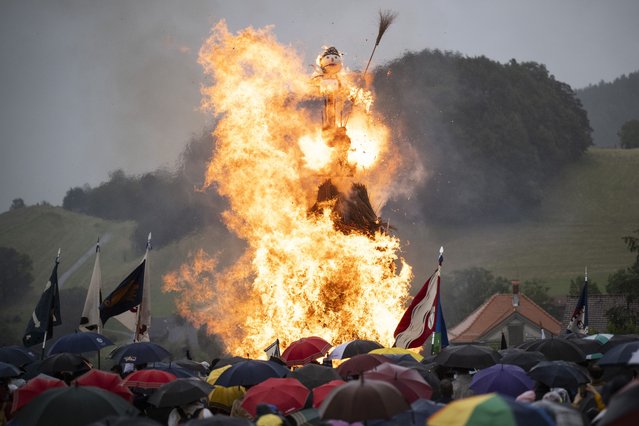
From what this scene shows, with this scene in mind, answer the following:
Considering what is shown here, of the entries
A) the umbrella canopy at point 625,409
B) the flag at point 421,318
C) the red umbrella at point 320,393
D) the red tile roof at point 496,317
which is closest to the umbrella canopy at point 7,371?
the red umbrella at point 320,393

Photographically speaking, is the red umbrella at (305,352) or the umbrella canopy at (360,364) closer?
the umbrella canopy at (360,364)

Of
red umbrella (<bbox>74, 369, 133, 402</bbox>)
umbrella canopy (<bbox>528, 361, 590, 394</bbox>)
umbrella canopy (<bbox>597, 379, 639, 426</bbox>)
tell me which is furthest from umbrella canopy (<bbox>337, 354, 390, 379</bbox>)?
umbrella canopy (<bbox>597, 379, 639, 426</bbox>)

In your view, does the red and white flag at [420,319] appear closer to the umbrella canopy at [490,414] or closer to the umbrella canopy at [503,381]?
the umbrella canopy at [503,381]

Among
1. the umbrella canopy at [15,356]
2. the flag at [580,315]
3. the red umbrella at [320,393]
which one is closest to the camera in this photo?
the red umbrella at [320,393]

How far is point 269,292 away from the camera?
33.4m

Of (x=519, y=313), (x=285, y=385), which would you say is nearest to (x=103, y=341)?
(x=285, y=385)

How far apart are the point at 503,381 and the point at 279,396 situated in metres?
3.66

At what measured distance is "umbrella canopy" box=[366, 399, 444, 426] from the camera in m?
12.8

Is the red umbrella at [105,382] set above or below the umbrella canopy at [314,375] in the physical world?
above

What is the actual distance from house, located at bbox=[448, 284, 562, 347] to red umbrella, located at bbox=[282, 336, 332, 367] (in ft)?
156

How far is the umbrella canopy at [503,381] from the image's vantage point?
16.1 meters

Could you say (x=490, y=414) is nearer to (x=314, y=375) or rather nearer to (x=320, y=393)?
(x=320, y=393)

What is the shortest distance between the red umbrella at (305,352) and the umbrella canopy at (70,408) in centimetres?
1048

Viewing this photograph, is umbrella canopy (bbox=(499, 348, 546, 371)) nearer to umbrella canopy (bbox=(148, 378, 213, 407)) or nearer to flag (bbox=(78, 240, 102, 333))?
umbrella canopy (bbox=(148, 378, 213, 407))
